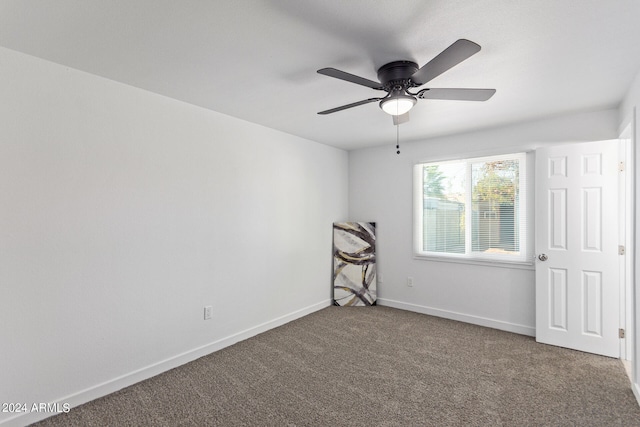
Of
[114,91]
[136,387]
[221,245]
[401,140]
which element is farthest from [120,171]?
[401,140]

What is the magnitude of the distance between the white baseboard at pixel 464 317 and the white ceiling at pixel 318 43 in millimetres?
2422

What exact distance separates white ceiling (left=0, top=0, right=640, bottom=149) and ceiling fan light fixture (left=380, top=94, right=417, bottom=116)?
243 millimetres

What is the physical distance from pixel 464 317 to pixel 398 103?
119 inches

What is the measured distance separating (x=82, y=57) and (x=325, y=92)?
1690 mm

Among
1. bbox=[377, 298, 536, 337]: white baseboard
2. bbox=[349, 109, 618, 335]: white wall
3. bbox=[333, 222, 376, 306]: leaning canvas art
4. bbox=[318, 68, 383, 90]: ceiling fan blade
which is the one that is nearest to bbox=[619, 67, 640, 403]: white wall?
bbox=[349, 109, 618, 335]: white wall

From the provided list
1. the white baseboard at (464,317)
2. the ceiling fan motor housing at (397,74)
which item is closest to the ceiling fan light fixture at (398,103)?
the ceiling fan motor housing at (397,74)

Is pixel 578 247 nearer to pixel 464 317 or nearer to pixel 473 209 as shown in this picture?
pixel 473 209

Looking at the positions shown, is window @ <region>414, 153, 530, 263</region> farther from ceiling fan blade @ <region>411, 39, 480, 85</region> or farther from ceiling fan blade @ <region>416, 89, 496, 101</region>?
ceiling fan blade @ <region>411, 39, 480, 85</region>

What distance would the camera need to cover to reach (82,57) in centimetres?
204

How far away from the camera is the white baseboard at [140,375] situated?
201 centimetres

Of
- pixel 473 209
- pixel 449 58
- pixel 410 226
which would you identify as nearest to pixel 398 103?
pixel 449 58

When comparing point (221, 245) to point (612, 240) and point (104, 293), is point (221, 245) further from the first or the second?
point (612, 240)

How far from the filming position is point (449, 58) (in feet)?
5.35

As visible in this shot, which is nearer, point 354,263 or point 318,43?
point 318,43
